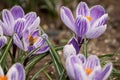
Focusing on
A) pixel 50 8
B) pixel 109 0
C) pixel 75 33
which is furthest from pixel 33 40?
pixel 109 0

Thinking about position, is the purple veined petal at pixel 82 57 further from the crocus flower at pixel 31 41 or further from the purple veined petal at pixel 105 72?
the crocus flower at pixel 31 41

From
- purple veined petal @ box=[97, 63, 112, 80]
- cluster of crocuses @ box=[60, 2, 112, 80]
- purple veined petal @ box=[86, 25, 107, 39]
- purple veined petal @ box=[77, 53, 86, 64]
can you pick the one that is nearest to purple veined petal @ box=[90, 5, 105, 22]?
cluster of crocuses @ box=[60, 2, 112, 80]

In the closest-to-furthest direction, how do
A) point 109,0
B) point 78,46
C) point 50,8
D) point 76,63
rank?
point 76,63, point 78,46, point 50,8, point 109,0

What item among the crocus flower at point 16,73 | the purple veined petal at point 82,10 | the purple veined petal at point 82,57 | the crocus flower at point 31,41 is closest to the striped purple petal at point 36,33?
the crocus flower at point 31,41

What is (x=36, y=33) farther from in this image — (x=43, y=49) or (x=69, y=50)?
(x=69, y=50)

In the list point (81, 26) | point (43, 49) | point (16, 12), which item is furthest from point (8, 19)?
point (81, 26)

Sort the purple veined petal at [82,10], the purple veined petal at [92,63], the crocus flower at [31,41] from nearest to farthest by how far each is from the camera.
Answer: the purple veined petal at [92,63] < the crocus flower at [31,41] < the purple veined petal at [82,10]

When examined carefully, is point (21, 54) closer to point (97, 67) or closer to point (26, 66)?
point (26, 66)

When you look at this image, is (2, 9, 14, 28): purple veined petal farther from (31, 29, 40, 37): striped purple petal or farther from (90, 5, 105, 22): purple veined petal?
(90, 5, 105, 22): purple veined petal
